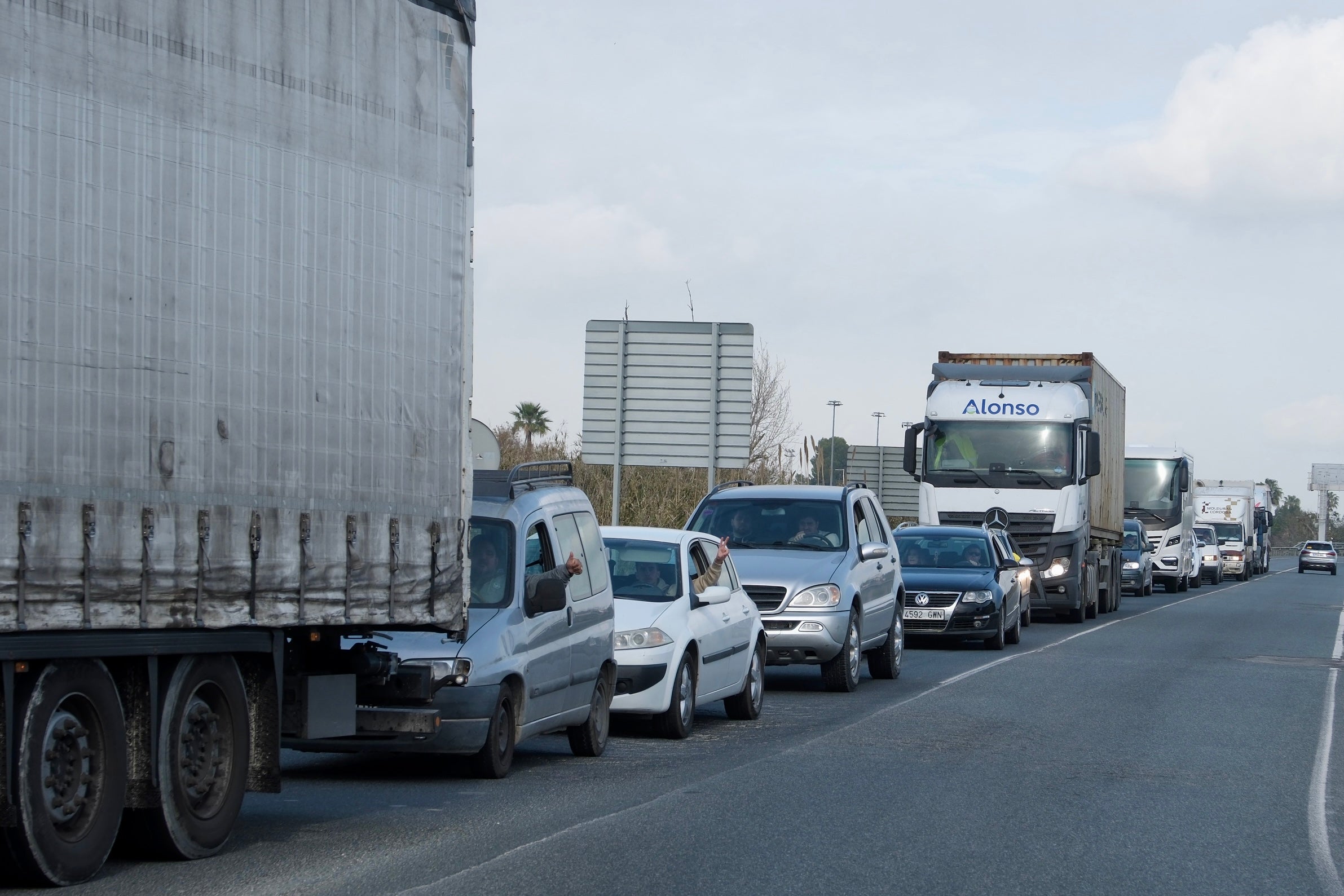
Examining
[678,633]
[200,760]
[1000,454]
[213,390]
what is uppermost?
[213,390]

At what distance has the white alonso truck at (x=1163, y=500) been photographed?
159ft

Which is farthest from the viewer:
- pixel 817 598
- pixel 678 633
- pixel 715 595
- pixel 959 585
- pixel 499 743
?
pixel 959 585

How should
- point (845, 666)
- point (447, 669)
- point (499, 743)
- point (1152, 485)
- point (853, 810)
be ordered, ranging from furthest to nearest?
1. point (1152, 485)
2. point (845, 666)
3. point (499, 743)
4. point (447, 669)
5. point (853, 810)

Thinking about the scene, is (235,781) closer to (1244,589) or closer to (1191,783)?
(1191,783)

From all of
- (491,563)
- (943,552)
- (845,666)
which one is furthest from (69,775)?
(943,552)

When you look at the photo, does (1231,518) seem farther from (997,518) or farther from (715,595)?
(715,595)

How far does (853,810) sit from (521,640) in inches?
86.3

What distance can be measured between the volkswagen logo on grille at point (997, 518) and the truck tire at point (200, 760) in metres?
21.5

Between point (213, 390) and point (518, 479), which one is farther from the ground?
point (213, 390)

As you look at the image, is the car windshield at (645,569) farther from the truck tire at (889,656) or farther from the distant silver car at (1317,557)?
the distant silver car at (1317,557)

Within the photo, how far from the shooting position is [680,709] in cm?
1287

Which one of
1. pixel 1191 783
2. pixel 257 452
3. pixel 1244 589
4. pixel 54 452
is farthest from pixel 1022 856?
pixel 1244 589

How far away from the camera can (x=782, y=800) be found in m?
9.88

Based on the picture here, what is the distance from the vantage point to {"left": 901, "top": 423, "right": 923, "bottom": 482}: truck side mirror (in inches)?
1113
